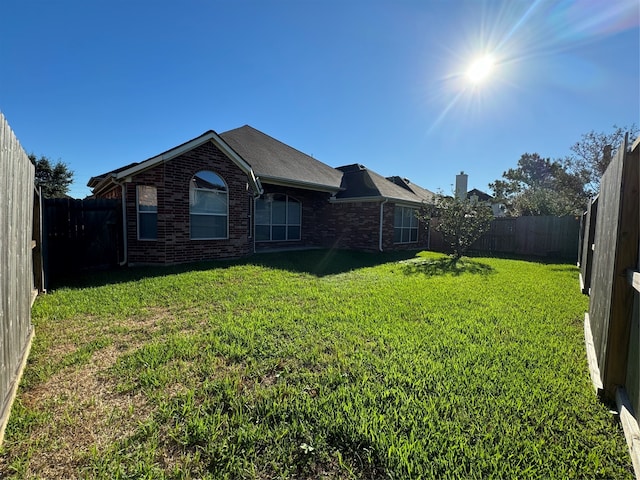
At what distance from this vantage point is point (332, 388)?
2590 mm

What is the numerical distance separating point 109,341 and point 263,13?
26.3ft

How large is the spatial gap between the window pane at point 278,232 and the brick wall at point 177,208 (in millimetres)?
3356

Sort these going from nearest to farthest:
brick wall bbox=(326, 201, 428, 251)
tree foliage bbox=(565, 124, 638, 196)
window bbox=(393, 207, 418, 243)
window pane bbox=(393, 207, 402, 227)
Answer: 1. brick wall bbox=(326, 201, 428, 251)
2. window pane bbox=(393, 207, 402, 227)
3. window bbox=(393, 207, 418, 243)
4. tree foliage bbox=(565, 124, 638, 196)

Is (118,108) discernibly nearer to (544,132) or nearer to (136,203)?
(136,203)

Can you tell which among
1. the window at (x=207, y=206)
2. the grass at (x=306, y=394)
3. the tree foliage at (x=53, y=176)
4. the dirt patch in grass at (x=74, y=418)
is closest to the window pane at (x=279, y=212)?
the window at (x=207, y=206)

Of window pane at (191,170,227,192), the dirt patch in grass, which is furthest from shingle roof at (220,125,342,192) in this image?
the dirt patch in grass

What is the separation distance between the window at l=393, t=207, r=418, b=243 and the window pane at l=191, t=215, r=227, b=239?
813cm

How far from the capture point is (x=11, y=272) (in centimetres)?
248

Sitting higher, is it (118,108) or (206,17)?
(206,17)

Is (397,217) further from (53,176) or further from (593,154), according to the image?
(53,176)

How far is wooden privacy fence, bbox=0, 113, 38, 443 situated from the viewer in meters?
2.11

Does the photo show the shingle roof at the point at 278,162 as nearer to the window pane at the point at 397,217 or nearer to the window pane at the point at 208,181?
the window pane at the point at 208,181

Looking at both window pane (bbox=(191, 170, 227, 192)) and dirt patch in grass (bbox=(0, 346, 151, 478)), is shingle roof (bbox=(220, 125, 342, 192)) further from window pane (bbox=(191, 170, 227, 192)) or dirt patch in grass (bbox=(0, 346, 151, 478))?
dirt patch in grass (bbox=(0, 346, 151, 478))

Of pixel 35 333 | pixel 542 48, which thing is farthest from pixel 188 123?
pixel 542 48
